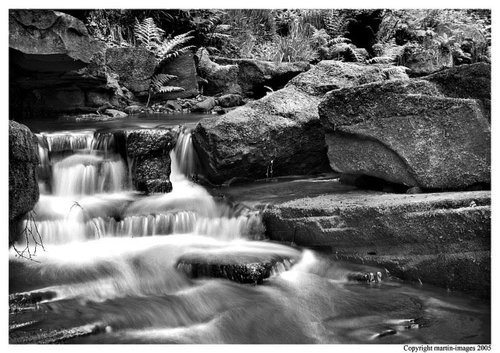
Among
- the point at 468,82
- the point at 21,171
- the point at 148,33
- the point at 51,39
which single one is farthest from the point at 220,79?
the point at 21,171

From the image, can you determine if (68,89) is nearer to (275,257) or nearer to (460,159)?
(275,257)

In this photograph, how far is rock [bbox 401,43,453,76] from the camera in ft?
43.9

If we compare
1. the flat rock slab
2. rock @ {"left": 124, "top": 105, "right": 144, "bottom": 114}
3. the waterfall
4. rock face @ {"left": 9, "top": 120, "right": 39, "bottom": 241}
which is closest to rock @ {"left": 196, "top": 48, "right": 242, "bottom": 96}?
rock @ {"left": 124, "top": 105, "right": 144, "bottom": 114}

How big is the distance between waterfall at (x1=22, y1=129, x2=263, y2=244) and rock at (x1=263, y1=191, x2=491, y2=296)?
66cm

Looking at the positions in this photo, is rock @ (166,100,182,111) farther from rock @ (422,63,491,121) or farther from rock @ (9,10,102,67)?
rock @ (422,63,491,121)

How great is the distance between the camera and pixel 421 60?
13.5 metres

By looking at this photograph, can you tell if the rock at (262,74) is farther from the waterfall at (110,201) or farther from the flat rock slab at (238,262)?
the flat rock slab at (238,262)

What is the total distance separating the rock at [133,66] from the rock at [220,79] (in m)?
1.57

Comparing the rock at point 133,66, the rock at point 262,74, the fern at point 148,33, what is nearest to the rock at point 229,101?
the rock at point 262,74

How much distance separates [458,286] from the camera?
151 inches

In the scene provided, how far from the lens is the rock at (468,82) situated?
4301mm

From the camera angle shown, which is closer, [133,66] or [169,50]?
[133,66]

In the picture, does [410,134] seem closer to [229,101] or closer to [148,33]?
[229,101]

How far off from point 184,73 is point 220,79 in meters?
0.95
